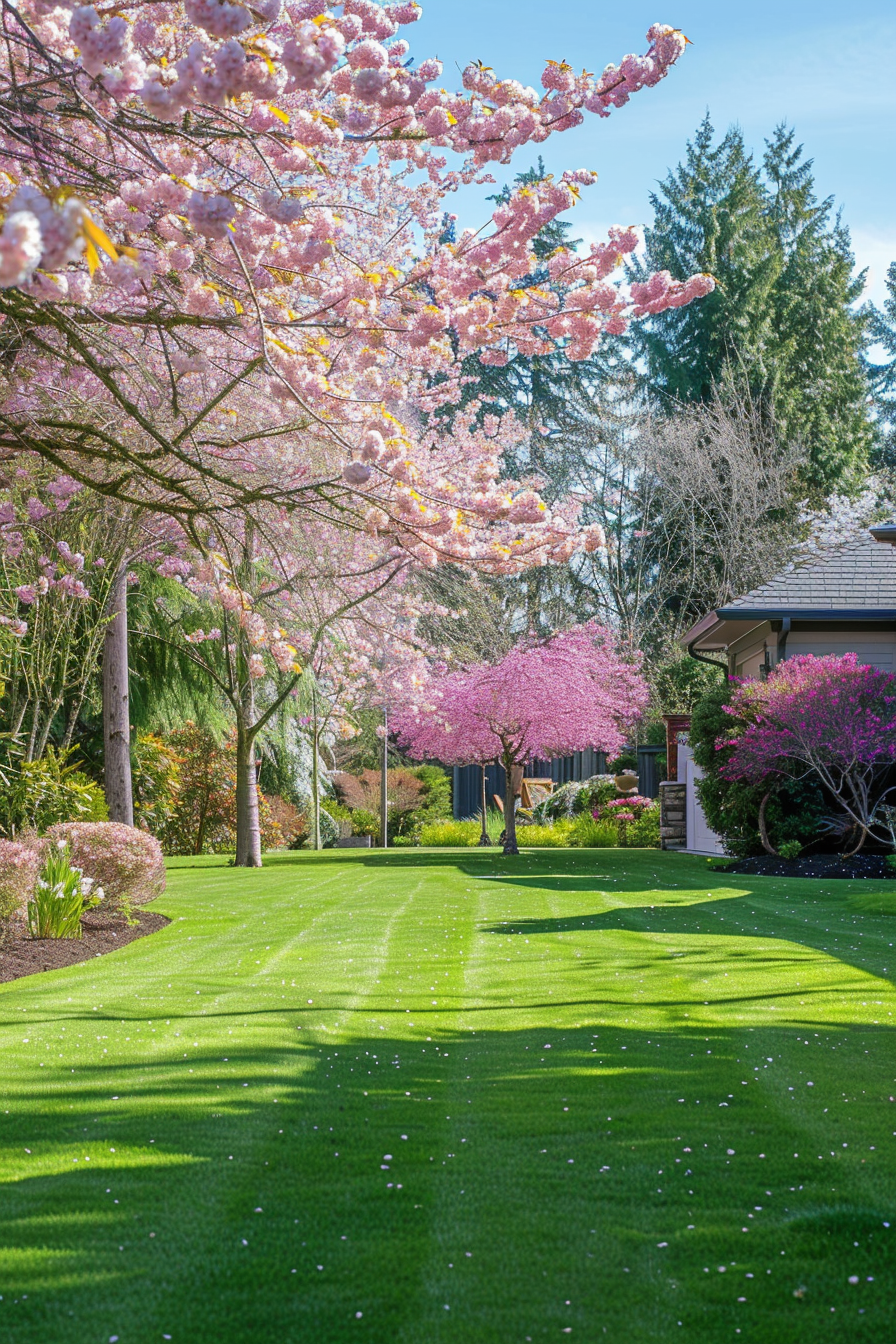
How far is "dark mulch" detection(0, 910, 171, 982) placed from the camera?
7.75 metres

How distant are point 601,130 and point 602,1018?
4649 millimetres

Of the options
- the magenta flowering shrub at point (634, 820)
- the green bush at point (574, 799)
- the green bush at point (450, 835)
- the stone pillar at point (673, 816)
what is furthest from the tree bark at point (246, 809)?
the green bush at point (574, 799)

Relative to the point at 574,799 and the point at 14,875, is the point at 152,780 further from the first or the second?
the point at 14,875

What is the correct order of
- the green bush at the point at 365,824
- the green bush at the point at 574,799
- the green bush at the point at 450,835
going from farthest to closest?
1. the green bush at the point at 365,824
2. the green bush at the point at 574,799
3. the green bush at the point at 450,835

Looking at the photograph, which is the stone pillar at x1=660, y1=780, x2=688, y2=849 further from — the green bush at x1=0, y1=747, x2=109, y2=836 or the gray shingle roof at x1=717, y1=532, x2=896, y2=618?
the green bush at x1=0, y1=747, x2=109, y2=836

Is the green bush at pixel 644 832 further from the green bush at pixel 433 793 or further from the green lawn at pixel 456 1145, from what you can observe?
the green lawn at pixel 456 1145

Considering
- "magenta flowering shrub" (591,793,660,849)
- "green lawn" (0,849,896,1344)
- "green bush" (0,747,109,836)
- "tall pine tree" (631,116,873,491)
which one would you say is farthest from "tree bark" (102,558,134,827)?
"tall pine tree" (631,116,873,491)

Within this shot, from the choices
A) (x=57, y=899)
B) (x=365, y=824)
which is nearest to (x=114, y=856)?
(x=57, y=899)

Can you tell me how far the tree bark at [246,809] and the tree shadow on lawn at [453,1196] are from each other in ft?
36.4

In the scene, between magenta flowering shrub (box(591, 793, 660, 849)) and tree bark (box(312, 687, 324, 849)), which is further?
magenta flowering shrub (box(591, 793, 660, 849))

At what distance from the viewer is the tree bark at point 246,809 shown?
16.0 m

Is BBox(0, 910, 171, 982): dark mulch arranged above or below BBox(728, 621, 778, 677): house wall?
below

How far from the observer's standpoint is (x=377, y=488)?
19.8ft

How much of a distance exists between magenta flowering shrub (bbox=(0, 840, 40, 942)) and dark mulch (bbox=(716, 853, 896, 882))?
7924 millimetres
